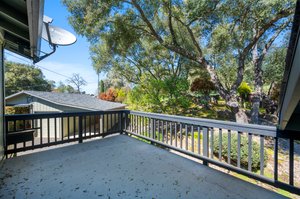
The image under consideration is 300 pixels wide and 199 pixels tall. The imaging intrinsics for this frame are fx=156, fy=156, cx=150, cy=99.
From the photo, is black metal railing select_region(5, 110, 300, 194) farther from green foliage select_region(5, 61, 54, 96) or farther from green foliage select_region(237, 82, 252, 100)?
green foliage select_region(5, 61, 54, 96)

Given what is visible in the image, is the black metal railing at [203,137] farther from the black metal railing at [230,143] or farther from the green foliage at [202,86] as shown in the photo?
the green foliage at [202,86]

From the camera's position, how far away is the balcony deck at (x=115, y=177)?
1.91 m

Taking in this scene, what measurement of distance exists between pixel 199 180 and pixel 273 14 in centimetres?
572

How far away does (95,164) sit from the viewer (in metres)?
2.73

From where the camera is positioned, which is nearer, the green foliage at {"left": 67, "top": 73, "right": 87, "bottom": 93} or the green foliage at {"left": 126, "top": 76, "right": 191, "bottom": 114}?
the green foliage at {"left": 126, "top": 76, "right": 191, "bottom": 114}

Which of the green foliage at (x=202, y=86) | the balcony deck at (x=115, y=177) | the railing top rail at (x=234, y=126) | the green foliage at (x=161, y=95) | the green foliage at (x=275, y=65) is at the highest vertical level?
the green foliage at (x=275, y=65)

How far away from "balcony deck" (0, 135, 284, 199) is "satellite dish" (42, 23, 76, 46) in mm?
2102

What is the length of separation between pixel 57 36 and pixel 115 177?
2.53 m

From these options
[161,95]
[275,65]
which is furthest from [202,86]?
[161,95]

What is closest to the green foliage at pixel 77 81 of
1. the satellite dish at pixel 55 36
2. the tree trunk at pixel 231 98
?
the tree trunk at pixel 231 98

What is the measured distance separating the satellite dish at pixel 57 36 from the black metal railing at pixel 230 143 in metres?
2.31

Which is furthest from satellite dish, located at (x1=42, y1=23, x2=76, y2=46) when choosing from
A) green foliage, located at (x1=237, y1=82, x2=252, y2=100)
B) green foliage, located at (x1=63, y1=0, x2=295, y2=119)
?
green foliage, located at (x1=237, y1=82, x2=252, y2=100)

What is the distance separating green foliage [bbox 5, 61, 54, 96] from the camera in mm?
19750

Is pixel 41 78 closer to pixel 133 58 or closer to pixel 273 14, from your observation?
pixel 133 58
